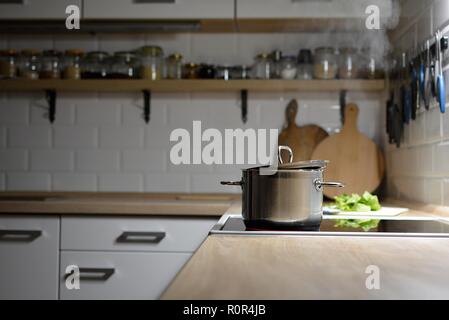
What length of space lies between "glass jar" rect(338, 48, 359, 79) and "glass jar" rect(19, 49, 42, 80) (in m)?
1.22

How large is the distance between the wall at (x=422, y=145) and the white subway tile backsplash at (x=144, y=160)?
928 mm

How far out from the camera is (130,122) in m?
2.23

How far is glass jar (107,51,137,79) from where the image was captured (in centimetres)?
209

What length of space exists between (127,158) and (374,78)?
1.06m

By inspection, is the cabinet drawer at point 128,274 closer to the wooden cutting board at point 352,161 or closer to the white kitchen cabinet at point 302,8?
the wooden cutting board at point 352,161

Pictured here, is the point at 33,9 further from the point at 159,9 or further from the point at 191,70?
the point at 191,70

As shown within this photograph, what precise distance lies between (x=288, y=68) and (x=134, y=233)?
2.92ft

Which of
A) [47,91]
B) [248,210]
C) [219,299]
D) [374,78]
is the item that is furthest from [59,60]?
[219,299]

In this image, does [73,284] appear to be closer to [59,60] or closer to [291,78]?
[59,60]

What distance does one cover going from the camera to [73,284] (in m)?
1.66

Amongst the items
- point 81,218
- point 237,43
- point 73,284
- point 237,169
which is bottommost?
point 73,284

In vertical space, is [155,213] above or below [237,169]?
below

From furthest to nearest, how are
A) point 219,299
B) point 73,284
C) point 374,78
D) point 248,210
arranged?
point 374,78, point 73,284, point 248,210, point 219,299

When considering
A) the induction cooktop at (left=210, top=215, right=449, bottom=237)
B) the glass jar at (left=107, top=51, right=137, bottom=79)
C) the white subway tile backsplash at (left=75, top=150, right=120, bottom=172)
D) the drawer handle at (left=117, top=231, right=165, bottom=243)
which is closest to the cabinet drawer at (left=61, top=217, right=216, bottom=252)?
the drawer handle at (left=117, top=231, right=165, bottom=243)
